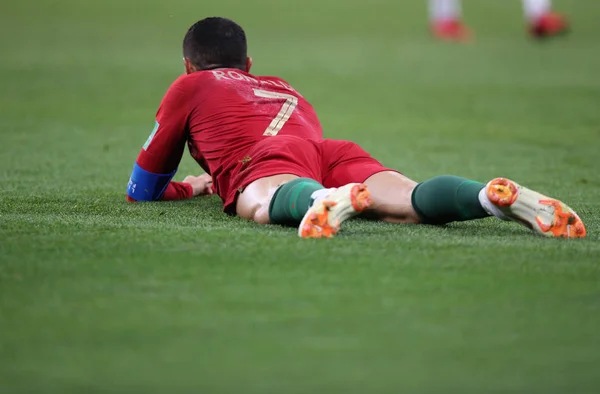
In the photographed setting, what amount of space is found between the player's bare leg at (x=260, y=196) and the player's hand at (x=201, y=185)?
660mm

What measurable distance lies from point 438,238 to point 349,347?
93 centimetres

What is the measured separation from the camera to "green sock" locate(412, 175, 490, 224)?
9.07 ft

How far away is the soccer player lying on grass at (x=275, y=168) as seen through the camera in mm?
2672

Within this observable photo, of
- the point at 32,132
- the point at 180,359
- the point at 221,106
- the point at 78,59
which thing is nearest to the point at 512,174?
the point at 221,106

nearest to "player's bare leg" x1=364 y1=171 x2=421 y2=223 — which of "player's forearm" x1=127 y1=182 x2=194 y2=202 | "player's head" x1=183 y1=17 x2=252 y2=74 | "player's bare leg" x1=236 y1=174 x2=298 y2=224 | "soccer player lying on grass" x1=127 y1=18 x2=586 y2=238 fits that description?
"soccer player lying on grass" x1=127 y1=18 x2=586 y2=238

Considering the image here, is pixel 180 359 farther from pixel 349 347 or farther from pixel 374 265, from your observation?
pixel 374 265

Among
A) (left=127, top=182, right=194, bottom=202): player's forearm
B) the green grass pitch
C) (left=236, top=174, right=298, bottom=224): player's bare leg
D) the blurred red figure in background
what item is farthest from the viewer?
the blurred red figure in background

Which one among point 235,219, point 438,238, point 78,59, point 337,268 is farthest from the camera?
point 78,59

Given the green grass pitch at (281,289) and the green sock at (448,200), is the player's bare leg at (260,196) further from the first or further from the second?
the green sock at (448,200)

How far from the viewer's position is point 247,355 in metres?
1.78

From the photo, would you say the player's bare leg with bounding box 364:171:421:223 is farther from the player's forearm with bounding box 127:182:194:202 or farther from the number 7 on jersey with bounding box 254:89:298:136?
the player's forearm with bounding box 127:182:194:202

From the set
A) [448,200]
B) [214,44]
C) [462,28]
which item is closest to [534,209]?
[448,200]

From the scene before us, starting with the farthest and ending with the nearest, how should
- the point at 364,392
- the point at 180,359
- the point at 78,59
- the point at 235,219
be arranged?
1. the point at 78,59
2. the point at 235,219
3. the point at 180,359
4. the point at 364,392

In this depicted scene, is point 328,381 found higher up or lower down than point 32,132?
higher up
